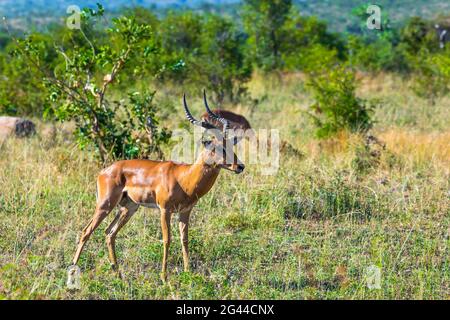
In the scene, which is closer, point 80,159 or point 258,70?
point 80,159

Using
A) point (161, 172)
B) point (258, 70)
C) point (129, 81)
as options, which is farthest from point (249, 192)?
point (258, 70)

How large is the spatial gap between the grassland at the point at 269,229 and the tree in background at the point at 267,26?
11.4 metres

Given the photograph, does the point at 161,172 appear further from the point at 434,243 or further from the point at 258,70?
the point at 258,70

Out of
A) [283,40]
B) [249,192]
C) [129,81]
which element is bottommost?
[249,192]

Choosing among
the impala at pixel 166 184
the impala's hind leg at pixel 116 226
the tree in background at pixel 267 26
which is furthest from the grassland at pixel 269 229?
the tree in background at pixel 267 26

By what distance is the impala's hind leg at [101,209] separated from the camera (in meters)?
5.88

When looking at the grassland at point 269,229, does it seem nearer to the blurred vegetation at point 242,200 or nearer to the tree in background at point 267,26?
the blurred vegetation at point 242,200

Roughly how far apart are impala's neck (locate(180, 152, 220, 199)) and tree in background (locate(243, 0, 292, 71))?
1552 centimetres

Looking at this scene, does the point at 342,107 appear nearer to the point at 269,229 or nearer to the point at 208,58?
the point at 269,229

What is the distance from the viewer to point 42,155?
9.47 metres

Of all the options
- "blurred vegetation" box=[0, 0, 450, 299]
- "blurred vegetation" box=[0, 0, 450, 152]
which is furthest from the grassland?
"blurred vegetation" box=[0, 0, 450, 152]

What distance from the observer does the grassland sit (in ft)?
18.1

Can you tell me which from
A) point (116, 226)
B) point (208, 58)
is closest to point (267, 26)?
point (208, 58)
